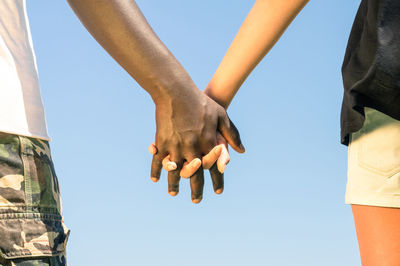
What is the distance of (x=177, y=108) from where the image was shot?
283 cm

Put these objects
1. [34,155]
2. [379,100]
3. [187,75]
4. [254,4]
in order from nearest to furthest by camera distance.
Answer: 1. [34,155]
2. [379,100]
3. [187,75]
4. [254,4]

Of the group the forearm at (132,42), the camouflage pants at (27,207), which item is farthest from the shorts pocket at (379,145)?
the camouflage pants at (27,207)

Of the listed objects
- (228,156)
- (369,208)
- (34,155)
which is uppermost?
(228,156)

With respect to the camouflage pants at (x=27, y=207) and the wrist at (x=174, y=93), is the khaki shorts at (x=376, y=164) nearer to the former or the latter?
the wrist at (x=174, y=93)

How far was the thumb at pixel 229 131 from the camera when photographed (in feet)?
10.2

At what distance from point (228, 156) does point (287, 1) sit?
951mm

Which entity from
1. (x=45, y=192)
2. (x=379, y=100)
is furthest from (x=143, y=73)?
(x=379, y=100)

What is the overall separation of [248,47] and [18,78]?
172 centimetres

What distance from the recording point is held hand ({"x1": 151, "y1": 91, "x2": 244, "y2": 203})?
2.86m

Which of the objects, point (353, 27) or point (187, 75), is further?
point (187, 75)

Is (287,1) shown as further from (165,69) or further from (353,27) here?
(165,69)

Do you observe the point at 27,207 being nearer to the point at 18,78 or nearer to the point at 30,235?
the point at 30,235

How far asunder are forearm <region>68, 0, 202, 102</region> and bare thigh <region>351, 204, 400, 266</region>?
3.69 ft

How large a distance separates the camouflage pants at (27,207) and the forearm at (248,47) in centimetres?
158
